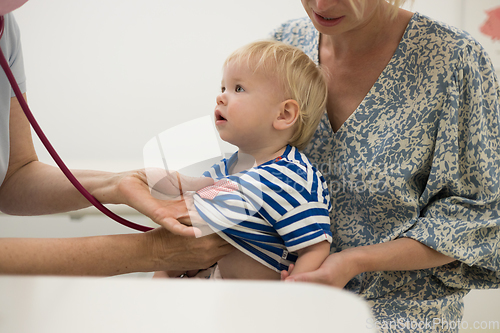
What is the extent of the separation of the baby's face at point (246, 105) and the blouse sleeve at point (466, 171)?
370 mm

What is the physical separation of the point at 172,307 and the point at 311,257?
46 cm

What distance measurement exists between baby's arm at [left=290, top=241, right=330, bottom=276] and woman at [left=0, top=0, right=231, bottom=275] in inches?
5.9

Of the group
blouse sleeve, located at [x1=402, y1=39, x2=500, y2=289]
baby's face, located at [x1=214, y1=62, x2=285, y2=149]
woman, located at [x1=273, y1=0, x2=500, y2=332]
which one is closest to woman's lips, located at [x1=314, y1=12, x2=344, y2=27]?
woman, located at [x1=273, y1=0, x2=500, y2=332]

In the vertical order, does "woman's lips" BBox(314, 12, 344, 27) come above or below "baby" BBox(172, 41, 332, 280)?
above

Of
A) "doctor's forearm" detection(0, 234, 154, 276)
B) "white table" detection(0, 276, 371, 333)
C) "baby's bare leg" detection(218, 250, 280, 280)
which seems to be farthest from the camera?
"baby's bare leg" detection(218, 250, 280, 280)

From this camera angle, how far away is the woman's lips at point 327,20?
33.6 inches

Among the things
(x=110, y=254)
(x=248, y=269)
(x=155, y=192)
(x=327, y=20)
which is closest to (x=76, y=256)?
(x=110, y=254)

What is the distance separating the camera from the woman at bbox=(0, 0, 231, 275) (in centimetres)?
72

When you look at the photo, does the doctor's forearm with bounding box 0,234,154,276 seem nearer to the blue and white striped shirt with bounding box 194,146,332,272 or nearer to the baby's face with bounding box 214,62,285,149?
the blue and white striped shirt with bounding box 194,146,332,272

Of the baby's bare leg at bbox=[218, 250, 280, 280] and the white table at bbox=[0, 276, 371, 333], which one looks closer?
the white table at bbox=[0, 276, 371, 333]

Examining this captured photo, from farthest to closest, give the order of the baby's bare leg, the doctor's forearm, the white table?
the baby's bare leg → the doctor's forearm → the white table

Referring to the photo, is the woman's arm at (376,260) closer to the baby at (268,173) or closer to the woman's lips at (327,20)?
the baby at (268,173)

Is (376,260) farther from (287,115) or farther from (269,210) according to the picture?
(287,115)

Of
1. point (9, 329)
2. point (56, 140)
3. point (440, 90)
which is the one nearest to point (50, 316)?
point (9, 329)
